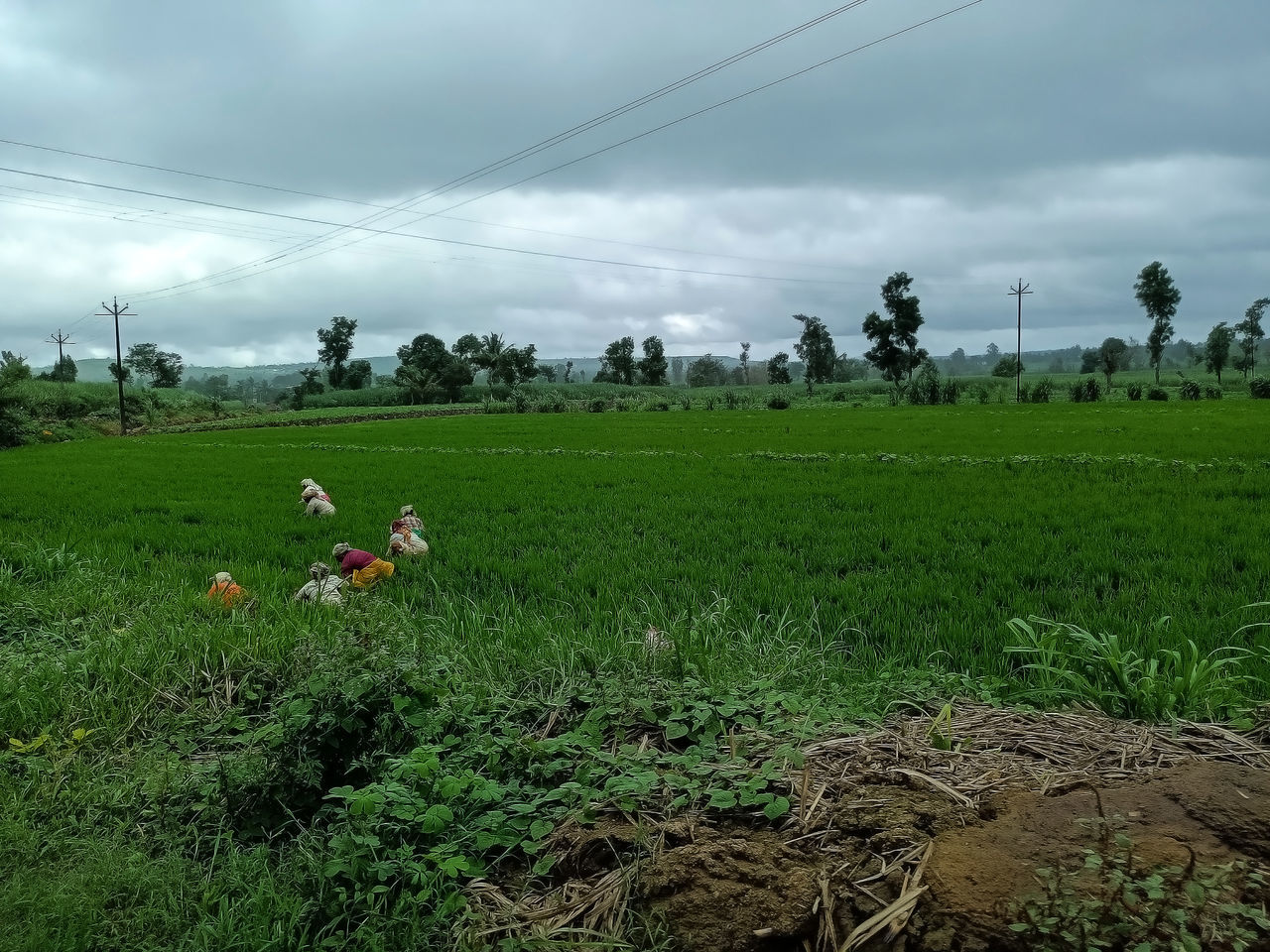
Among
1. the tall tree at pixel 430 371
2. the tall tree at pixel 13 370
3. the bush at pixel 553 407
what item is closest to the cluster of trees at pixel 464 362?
the tall tree at pixel 430 371

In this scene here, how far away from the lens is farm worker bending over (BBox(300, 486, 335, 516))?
29.1ft

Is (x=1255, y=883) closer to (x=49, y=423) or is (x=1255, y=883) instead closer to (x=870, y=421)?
(x=870, y=421)

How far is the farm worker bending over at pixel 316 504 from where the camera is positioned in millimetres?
8859

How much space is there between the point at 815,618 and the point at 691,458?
31.7 feet

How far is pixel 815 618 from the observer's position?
4320 millimetres

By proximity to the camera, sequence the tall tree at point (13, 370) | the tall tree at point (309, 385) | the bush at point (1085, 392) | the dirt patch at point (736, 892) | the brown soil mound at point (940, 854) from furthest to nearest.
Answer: the tall tree at point (309, 385), the bush at point (1085, 392), the tall tree at point (13, 370), the dirt patch at point (736, 892), the brown soil mound at point (940, 854)

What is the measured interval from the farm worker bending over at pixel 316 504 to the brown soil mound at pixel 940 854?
767 centimetres

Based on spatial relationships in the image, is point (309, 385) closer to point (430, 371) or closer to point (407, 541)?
point (430, 371)

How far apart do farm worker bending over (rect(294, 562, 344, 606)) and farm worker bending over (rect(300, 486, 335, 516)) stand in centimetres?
403

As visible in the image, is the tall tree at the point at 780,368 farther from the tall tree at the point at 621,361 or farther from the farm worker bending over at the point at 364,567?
the farm worker bending over at the point at 364,567

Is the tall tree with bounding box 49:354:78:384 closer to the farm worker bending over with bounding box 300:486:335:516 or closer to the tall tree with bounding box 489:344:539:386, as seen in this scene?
the tall tree with bounding box 489:344:539:386

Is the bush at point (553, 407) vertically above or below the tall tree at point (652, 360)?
below

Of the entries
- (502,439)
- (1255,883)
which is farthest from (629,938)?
(502,439)

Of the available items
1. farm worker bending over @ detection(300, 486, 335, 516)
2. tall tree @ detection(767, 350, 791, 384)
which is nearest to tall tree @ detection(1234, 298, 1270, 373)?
tall tree @ detection(767, 350, 791, 384)
